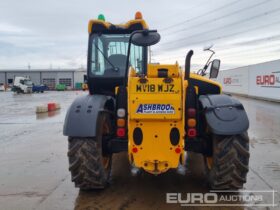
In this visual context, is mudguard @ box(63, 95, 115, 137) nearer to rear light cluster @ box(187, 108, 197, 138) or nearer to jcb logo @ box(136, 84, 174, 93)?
jcb logo @ box(136, 84, 174, 93)

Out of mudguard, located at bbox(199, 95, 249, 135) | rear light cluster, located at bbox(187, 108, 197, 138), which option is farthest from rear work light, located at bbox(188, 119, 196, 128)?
mudguard, located at bbox(199, 95, 249, 135)

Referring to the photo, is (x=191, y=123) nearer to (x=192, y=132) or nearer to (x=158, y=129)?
(x=192, y=132)

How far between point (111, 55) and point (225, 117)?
2756mm

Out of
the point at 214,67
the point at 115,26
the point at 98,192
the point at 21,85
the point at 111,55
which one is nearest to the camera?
the point at 98,192

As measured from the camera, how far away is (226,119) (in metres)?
4.67

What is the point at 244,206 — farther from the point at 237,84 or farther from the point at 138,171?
the point at 237,84

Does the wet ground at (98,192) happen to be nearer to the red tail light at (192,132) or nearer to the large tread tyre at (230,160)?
the large tread tyre at (230,160)

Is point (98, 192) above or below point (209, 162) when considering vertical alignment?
below

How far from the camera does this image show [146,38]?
4.71m

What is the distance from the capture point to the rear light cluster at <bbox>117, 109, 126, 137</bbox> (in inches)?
197

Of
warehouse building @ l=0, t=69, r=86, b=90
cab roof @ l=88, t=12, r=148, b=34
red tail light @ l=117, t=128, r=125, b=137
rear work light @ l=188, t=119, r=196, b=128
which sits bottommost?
red tail light @ l=117, t=128, r=125, b=137

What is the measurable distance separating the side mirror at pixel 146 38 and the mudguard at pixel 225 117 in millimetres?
1189

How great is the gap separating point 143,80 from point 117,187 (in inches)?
71.0

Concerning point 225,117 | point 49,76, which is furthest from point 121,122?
point 49,76
